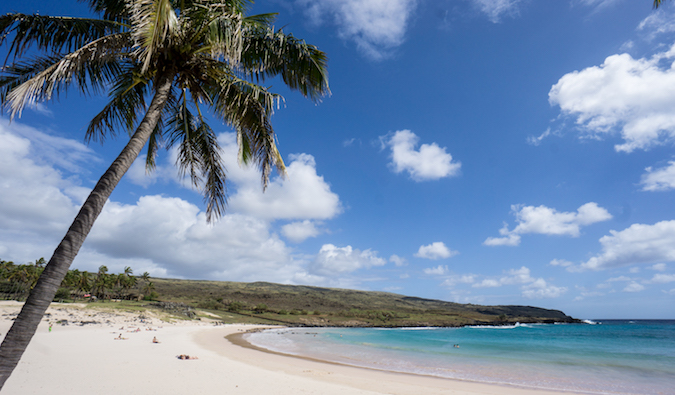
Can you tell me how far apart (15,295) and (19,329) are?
64603 mm

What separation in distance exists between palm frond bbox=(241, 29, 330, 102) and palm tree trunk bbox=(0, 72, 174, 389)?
2897mm

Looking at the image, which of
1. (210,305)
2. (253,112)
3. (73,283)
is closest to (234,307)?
(210,305)

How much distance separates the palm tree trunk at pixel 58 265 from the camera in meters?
3.61

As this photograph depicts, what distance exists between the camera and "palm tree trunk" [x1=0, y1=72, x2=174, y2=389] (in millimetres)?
3609

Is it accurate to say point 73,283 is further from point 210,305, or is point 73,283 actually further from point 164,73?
point 164,73

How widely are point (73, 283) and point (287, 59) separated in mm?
67600

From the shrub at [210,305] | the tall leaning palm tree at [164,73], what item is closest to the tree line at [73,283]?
the shrub at [210,305]

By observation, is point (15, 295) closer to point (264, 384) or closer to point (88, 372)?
point (88, 372)

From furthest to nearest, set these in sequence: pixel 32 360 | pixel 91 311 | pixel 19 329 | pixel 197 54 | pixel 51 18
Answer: pixel 91 311 → pixel 32 360 → pixel 197 54 → pixel 51 18 → pixel 19 329

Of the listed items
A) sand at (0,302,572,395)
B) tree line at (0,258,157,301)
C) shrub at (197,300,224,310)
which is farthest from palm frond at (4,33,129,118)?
shrub at (197,300,224,310)

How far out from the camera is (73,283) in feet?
180

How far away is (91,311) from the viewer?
108 feet

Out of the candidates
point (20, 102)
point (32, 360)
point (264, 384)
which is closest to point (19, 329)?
point (20, 102)

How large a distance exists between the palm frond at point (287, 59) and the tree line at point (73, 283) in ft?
167
